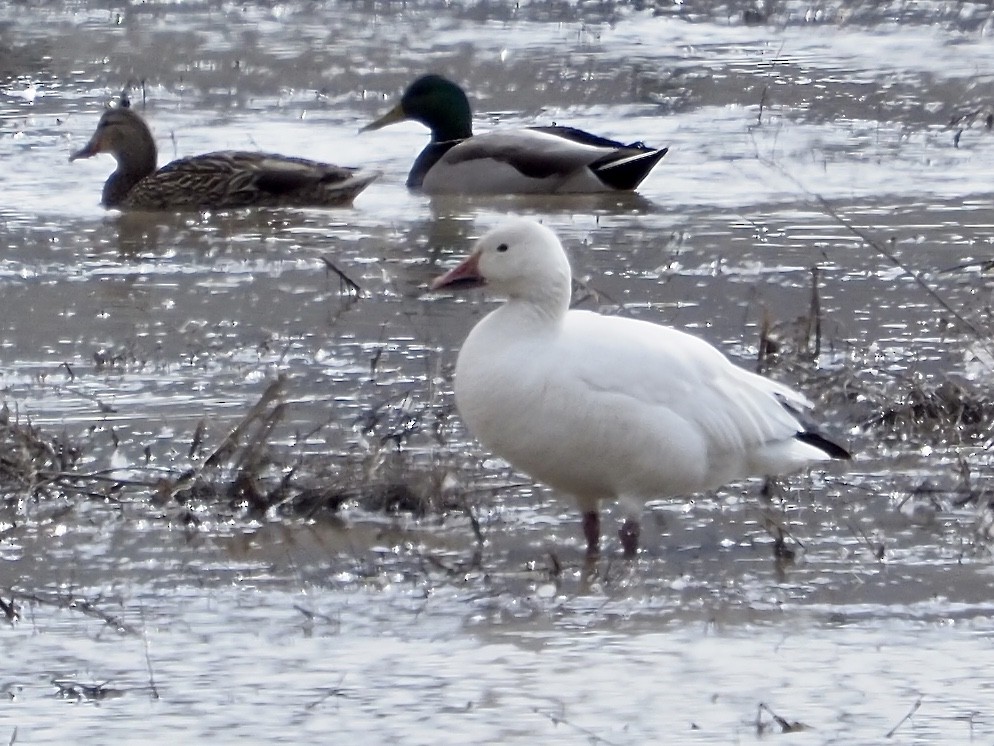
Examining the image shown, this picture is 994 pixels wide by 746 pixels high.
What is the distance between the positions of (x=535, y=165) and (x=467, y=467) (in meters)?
6.41

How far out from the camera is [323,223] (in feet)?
36.4

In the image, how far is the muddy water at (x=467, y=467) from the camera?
4.33 metres

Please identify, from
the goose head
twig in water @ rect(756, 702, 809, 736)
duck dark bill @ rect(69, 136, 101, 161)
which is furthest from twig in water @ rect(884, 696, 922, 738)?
duck dark bill @ rect(69, 136, 101, 161)

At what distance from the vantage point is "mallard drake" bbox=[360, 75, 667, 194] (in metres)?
12.2

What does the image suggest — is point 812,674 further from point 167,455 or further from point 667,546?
point 167,455

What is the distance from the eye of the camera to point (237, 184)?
11648 mm

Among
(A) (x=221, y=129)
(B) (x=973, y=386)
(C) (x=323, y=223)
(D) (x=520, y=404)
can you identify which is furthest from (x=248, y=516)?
(A) (x=221, y=129)

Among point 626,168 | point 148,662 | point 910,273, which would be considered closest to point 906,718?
point 148,662

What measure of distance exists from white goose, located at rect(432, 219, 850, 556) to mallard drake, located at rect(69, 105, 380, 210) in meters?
5.95

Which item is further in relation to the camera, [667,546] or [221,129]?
[221,129]

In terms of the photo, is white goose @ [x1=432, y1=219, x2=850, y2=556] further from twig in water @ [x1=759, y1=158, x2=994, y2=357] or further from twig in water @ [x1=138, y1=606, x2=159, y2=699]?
twig in water @ [x1=138, y1=606, x2=159, y2=699]

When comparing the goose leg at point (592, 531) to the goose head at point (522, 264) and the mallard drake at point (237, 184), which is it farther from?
the mallard drake at point (237, 184)

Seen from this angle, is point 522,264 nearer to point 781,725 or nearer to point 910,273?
point 910,273

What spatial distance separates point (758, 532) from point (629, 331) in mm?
616
